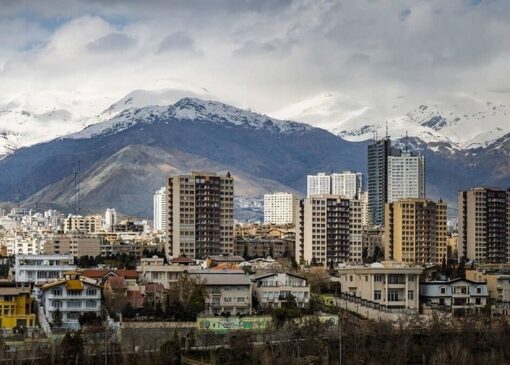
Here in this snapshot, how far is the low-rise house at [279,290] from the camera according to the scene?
3522 centimetres

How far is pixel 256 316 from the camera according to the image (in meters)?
32.6

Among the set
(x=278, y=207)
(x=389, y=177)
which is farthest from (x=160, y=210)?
(x=389, y=177)

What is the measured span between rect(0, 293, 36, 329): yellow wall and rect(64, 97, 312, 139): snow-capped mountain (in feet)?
453

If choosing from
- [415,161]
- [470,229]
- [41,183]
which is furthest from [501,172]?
[470,229]

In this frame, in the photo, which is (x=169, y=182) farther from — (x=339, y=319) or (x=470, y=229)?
(x=339, y=319)

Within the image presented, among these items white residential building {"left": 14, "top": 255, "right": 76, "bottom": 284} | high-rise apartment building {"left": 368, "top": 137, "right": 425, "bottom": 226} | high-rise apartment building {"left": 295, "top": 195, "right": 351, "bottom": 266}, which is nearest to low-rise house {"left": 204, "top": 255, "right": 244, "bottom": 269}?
high-rise apartment building {"left": 295, "top": 195, "right": 351, "bottom": 266}

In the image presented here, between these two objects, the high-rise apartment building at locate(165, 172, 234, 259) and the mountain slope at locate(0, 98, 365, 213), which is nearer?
the high-rise apartment building at locate(165, 172, 234, 259)

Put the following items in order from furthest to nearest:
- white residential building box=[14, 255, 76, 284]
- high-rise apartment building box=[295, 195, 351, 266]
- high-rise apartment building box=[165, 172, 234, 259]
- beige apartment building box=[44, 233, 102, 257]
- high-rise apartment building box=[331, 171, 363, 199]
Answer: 1. high-rise apartment building box=[331, 171, 363, 199]
2. beige apartment building box=[44, 233, 102, 257]
3. high-rise apartment building box=[165, 172, 234, 259]
4. high-rise apartment building box=[295, 195, 351, 266]
5. white residential building box=[14, 255, 76, 284]

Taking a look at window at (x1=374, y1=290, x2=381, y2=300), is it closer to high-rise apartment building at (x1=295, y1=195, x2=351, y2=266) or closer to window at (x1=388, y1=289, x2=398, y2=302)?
window at (x1=388, y1=289, x2=398, y2=302)

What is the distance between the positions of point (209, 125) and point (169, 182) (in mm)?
118729

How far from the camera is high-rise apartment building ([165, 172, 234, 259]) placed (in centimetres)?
5403

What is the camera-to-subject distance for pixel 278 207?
345ft

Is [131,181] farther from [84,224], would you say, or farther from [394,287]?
[394,287]

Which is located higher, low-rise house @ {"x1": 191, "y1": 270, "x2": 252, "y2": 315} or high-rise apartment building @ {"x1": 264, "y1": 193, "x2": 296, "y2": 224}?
high-rise apartment building @ {"x1": 264, "y1": 193, "x2": 296, "y2": 224}
